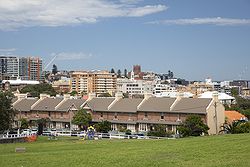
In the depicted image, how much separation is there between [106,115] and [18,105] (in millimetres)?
24555

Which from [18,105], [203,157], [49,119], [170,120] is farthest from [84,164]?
[18,105]

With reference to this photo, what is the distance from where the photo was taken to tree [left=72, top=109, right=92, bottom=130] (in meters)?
69.7

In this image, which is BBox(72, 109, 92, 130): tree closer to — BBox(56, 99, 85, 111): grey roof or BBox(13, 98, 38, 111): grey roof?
BBox(56, 99, 85, 111): grey roof

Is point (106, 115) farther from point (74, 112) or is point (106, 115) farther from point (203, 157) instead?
point (203, 157)

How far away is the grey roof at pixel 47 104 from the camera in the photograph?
80.7 metres

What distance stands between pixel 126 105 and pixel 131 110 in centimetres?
275

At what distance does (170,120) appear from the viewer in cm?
6481

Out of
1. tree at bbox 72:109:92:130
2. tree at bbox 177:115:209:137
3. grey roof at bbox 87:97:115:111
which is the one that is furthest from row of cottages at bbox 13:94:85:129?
tree at bbox 177:115:209:137

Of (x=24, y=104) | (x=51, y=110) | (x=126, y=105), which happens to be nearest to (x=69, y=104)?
(x=51, y=110)

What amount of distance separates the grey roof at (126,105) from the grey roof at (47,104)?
14.2 m

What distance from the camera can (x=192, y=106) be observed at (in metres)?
63.7

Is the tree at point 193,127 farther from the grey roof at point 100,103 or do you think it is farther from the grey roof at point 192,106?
the grey roof at point 100,103

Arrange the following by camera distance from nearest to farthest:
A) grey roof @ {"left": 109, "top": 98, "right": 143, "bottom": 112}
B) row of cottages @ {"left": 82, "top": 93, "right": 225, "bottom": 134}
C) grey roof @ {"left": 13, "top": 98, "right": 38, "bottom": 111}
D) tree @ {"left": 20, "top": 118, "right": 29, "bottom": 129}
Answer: row of cottages @ {"left": 82, "top": 93, "right": 225, "bottom": 134}, grey roof @ {"left": 109, "top": 98, "right": 143, "bottom": 112}, tree @ {"left": 20, "top": 118, "right": 29, "bottom": 129}, grey roof @ {"left": 13, "top": 98, "right": 38, "bottom": 111}

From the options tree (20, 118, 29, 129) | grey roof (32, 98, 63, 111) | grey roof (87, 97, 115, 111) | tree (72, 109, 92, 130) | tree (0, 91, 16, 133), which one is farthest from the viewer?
grey roof (32, 98, 63, 111)
